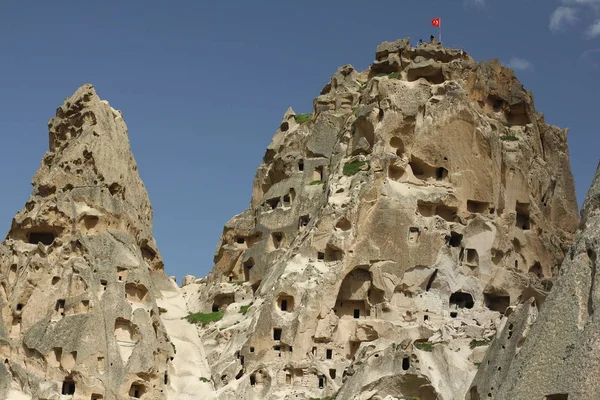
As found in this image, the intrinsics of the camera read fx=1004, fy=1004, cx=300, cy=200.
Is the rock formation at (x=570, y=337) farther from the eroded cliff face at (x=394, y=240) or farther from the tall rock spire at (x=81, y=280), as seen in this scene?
the tall rock spire at (x=81, y=280)

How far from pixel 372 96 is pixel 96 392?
75.6 feet

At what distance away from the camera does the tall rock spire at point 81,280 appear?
48.3 meters

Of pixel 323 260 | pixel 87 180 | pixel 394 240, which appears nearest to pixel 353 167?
pixel 394 240

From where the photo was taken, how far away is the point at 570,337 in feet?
87.0

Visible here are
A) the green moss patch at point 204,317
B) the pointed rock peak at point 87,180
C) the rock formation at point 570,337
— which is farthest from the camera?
the green moss patch at point 204,317

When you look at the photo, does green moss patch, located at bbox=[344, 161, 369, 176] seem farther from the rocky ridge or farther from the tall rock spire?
the tall rock spire

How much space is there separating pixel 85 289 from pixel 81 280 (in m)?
0.58

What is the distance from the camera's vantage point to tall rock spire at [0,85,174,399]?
158ft

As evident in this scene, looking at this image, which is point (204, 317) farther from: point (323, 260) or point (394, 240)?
point (394, 240)

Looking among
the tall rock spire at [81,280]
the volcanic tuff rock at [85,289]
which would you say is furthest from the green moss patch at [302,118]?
the tall rock spire at [81,280]

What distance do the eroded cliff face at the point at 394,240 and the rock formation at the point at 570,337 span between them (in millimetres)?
16368

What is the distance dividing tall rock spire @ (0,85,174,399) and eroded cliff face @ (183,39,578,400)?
4.43m

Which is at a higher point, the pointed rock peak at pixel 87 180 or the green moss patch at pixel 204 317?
the pointed rock peak at pixel 87 180

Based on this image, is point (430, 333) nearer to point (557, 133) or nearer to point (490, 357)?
point (490, 357)
